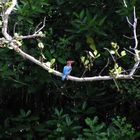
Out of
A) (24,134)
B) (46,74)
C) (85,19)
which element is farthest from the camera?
(24,134)

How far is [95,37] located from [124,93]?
600mm

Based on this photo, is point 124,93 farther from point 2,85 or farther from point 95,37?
point 2,85

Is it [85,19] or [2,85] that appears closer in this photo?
[85,19]

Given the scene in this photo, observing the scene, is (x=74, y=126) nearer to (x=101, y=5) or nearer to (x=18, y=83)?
(x=18, y=83)

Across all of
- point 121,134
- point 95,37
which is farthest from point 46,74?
point 121,134

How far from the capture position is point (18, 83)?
162 inches

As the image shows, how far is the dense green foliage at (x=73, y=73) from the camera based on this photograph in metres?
3.93

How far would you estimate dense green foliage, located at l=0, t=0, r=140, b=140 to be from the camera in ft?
12.9

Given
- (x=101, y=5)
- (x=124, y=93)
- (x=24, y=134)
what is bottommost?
(x=24, y=134)

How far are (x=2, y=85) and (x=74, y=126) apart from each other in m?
0.74

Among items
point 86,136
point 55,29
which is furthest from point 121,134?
point 55,29

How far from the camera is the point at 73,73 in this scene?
4293 mm

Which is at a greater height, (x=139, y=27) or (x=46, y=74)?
(x=139, y=27)

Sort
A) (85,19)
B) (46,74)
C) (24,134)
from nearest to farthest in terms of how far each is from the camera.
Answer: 1. (85,19)
2. (46,74)
3. (24,134)
